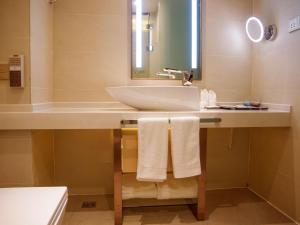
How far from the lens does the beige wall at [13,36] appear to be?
1.42m

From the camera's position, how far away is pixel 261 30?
1835mm

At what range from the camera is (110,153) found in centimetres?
203

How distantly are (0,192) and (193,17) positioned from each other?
183 centimetres

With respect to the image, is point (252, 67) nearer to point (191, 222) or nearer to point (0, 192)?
point (191, 222)

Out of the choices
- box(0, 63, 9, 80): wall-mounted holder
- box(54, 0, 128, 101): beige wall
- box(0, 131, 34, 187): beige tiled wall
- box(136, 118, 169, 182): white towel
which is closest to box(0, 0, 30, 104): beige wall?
box(0, 63, 9, 80): wall-mounted holder

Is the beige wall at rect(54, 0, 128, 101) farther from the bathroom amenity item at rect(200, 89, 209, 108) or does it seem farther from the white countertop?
the bathroom amenity item at rect(200, 89, 209, 108)

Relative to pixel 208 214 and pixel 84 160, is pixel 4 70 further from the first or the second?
pixel 208 214

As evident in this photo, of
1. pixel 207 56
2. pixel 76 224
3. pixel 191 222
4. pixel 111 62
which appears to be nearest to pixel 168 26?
pixel 207 56

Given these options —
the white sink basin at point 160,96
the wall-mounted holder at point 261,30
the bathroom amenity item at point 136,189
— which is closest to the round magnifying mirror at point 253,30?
the wall-mounted holder at point 261,30

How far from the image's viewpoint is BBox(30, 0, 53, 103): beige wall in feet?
4.92

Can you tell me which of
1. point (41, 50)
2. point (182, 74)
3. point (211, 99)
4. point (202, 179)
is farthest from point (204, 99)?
point (41, 50)

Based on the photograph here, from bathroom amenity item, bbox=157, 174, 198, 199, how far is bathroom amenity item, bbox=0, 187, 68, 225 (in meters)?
0.69

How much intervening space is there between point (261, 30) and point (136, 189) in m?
1.48

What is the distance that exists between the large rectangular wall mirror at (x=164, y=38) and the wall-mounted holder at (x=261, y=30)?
1.32 ft
